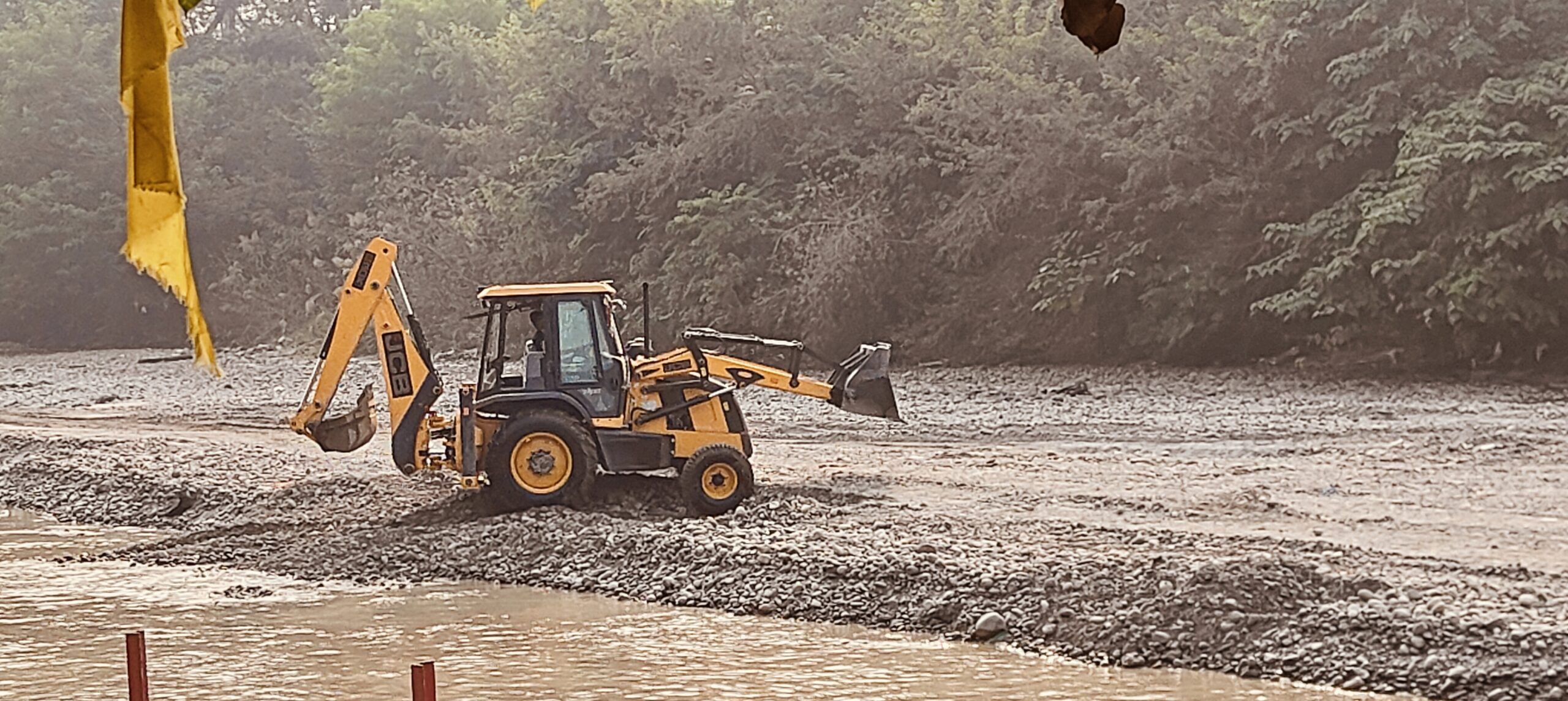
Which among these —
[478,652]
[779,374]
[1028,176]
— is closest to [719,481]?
[779,374]

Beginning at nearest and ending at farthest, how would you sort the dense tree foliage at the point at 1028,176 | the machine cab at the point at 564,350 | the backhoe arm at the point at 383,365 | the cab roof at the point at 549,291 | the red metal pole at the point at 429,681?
the red metal pole at the point at 429,681 → the cab roof at the point at 549,291 → the machine cab at the point at 564,350 → the backhoe arm at the point at 383,365 → the dense tree foliage at the point at 1028,176

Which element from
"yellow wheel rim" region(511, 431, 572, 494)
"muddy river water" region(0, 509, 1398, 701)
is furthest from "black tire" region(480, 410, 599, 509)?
"muddy river water" region(0, 509, 1398, 701)

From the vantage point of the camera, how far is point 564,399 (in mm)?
11641

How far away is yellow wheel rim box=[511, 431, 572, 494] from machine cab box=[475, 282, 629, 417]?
26 centimetres

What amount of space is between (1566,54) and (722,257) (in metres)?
9.42

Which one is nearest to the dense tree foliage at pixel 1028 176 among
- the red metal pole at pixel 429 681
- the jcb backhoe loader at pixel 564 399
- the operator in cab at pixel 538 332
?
the jcb backhoe loader at pixel 564 399

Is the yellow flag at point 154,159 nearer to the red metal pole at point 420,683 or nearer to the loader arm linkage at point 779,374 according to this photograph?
the red metal pole at point 420,683

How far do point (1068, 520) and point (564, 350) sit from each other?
3136mm

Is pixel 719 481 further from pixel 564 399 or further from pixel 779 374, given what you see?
pixel 564 399

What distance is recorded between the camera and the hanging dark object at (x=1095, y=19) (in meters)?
0.94

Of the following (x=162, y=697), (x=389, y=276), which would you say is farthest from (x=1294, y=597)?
(x=389, y=276)

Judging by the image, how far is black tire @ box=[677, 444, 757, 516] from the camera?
1180cm

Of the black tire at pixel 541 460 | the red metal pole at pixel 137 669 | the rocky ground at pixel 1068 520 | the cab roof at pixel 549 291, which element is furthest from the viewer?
the black tire at pixel 541 460

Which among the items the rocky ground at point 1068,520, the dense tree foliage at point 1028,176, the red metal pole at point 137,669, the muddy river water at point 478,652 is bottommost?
the muddy river water at point 478,652
